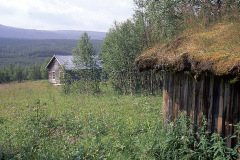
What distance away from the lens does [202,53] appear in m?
3.93

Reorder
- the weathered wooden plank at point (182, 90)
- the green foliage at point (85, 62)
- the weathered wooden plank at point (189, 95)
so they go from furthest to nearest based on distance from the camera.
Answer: the green foliage at point (85, 62) → the weathered wooden plank at point (182, 90) → the weathered wooden plank at point (189, 95)

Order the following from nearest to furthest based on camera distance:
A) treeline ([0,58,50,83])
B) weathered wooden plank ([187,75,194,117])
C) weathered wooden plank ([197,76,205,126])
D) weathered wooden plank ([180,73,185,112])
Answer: weathered wooden plank ([197,76,205,126]) < weathered wooden plank ([187,75,194,117]) < weathered wooden plank ([180,73,185,112]) < treeline ([0,58,50,83])

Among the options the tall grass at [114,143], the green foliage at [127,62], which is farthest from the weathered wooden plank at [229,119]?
the green foliage at [127,62]

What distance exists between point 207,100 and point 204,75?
49cm

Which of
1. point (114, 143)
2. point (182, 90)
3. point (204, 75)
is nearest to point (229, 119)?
point (204, 75)

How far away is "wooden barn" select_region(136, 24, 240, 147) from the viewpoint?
3578 mm

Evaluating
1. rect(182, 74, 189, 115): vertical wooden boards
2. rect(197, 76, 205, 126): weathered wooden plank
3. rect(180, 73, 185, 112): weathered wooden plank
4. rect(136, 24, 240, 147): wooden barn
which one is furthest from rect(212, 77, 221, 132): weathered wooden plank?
rect(180, 73, 185, 112): weathered wooden plank

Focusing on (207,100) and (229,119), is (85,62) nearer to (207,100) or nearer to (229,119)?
(207,100)

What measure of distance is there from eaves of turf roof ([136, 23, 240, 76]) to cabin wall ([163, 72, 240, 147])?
350 millimetres

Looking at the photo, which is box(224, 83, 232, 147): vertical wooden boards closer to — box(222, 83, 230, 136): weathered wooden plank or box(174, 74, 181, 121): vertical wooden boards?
box(222, 83, 230, 136): weathered wooden plank

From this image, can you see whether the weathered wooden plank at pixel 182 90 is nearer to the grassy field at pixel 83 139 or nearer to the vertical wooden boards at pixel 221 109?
the grassy field at pixel 83 139

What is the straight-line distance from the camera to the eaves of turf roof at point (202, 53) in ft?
11.6

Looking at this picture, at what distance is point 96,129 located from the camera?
6.38 m

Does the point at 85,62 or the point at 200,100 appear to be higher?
the point at 85,62
